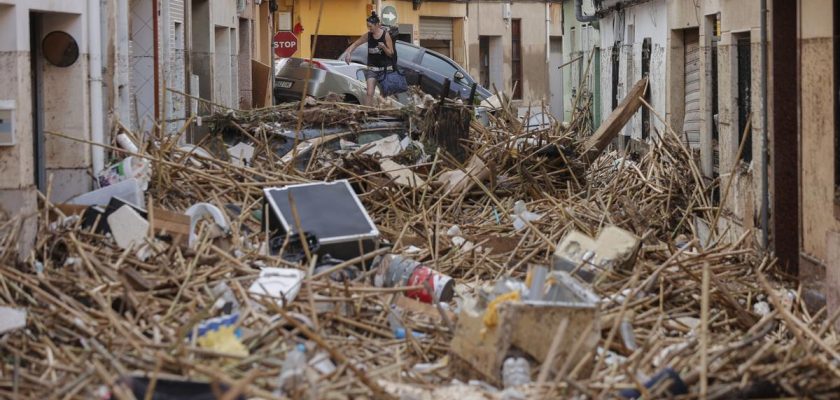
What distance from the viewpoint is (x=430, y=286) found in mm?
10164

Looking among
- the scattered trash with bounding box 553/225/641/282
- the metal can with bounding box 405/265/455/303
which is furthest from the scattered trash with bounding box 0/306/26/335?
the scattered trash with bounding box 553/225/641/282

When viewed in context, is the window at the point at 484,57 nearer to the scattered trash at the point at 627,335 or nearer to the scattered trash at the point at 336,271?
the scattered trash at the point at 336,271

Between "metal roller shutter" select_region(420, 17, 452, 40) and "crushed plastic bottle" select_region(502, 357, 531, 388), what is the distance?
3600cm

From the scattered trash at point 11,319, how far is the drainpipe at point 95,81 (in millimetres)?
3960

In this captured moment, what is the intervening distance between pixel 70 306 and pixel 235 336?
1192 millimetres

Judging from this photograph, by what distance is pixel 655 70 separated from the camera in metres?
20.1

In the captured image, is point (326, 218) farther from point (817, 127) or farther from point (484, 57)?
point (484, 57)

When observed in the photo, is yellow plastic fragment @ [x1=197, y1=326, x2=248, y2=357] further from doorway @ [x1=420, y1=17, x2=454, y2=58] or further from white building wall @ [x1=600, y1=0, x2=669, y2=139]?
doorway @ [x1=420, y1=17, x2=454, y2=58]

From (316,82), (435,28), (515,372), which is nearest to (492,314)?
(515,372)

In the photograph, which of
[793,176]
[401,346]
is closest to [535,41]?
[793,176]

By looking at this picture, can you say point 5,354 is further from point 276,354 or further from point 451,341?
point 451,341

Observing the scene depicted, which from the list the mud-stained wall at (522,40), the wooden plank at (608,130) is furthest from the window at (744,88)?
the mud-stained wall at (522,40)

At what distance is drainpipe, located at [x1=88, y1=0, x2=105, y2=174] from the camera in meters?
12.2

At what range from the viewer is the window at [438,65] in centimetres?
2917
